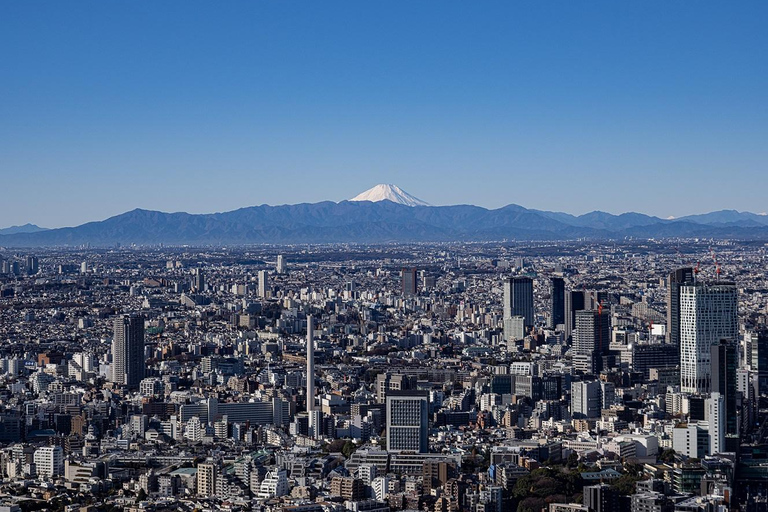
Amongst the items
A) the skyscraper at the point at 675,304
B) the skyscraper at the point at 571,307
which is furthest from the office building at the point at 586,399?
the skyscraper at the point at 571,307

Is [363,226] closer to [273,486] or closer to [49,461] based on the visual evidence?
[49,461]

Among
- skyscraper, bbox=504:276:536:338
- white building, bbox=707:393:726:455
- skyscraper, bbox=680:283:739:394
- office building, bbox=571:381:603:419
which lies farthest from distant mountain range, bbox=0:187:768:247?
white building, bbox=707:393:726:455

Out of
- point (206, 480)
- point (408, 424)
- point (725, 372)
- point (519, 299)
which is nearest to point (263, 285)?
point (519, 299)

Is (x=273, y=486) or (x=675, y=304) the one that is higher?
(x=675, y=304)

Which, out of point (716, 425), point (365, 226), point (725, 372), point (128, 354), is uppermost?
point (365, 226)

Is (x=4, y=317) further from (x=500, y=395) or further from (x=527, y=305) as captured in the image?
(x=500, y=395)

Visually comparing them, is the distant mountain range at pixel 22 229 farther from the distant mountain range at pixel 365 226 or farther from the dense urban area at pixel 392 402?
the dense urban area at pixel 392 402
